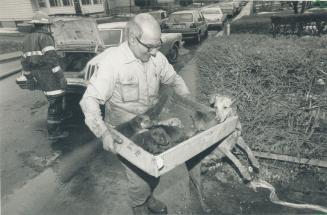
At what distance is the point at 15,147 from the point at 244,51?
4.31 meters

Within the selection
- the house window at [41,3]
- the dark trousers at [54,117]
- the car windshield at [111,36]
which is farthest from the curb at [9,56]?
the house window at [41,3]

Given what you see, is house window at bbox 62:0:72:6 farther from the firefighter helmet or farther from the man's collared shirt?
the man's collared shirt

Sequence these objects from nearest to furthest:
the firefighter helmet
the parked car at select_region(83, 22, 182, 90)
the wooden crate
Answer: the wooden crate → the firefighter helmet → the parked car at select_region(83, 22, 182, 90)

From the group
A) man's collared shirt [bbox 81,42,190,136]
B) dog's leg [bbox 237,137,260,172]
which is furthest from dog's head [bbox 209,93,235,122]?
dog's leg [bbox 237,137,260,172]

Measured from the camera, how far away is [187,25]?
13922 mm

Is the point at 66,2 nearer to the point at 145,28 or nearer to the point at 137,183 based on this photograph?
the point at 145,28

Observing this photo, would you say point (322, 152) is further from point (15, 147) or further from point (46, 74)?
point (15, 147)

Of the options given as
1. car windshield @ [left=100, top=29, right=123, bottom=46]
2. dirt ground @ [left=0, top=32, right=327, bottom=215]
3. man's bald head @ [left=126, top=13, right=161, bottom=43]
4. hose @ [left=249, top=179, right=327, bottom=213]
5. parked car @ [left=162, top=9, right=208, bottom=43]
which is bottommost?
dirt ground @ [left=0, top=32, right=327, bottom=215]

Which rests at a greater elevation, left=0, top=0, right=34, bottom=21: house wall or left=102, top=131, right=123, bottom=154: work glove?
left=0, top=0, right=34, bottom=21: house wall

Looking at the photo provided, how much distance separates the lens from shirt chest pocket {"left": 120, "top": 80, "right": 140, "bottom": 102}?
2.94 meters

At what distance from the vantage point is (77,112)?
22.1 ft

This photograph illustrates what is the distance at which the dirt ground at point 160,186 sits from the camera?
11.7ft

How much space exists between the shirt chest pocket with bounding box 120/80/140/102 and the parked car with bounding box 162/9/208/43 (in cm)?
1144

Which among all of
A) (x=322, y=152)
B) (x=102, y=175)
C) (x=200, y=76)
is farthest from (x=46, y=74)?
(x=322, y=152)
